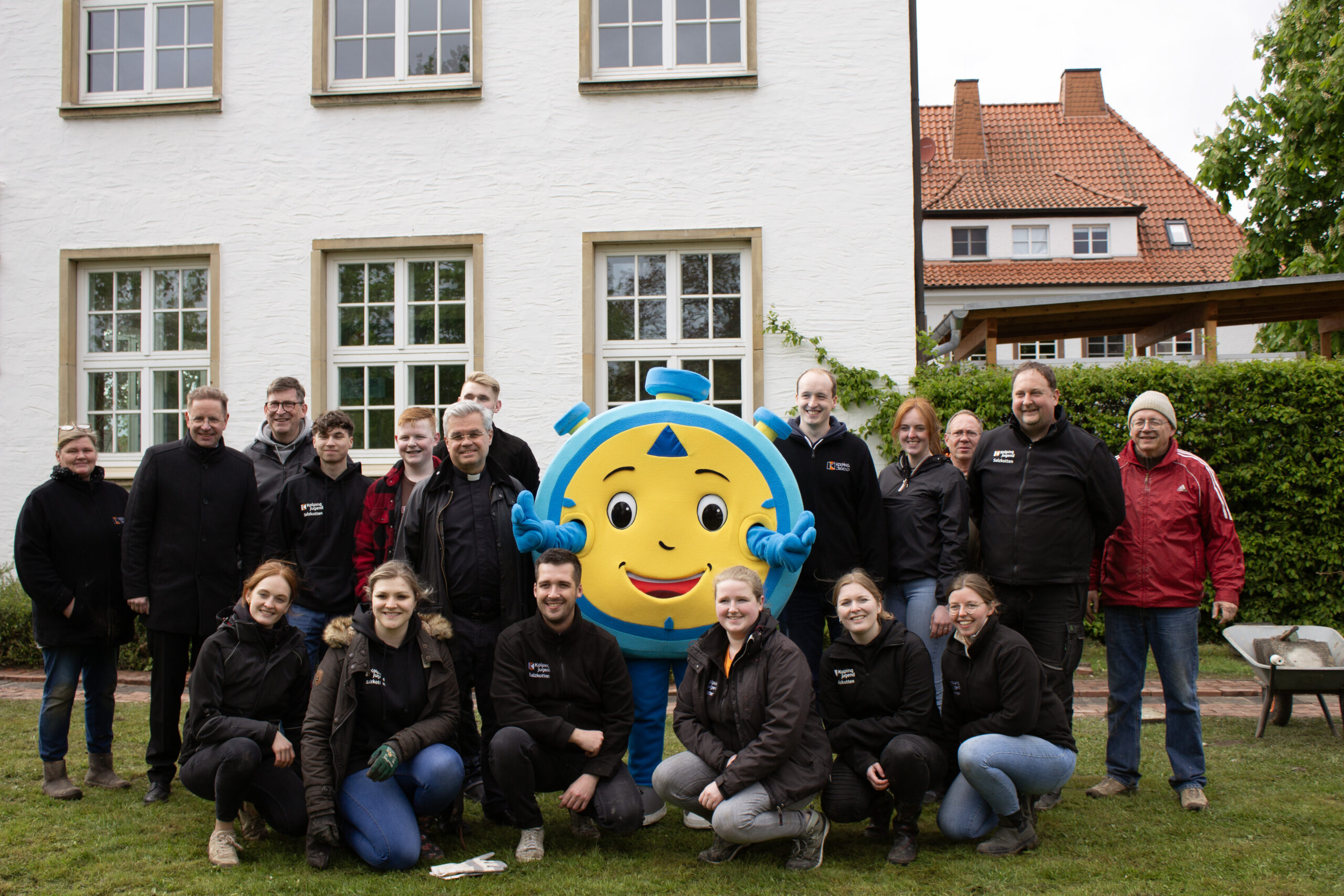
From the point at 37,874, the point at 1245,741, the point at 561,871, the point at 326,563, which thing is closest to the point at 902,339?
the point at 1245,741

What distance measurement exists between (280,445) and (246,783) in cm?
183

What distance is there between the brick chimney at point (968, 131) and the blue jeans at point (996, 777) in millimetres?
28506

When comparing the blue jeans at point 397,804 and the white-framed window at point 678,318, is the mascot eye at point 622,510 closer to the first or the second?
the blue jeans at point 397,804

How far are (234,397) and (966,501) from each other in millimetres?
6868

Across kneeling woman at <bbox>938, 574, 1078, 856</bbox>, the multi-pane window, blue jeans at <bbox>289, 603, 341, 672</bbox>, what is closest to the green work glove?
blue jeans at <bbox>289, 603, 341, 672</bbox>

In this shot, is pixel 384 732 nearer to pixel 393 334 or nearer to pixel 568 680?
pixel 568 680

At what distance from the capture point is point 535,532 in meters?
3.93

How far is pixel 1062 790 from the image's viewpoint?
4676 mm

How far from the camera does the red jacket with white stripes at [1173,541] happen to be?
4.44 metres

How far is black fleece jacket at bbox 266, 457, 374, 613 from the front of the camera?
4695mm

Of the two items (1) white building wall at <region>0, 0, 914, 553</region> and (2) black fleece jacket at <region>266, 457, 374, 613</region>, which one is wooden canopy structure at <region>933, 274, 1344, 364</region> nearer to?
(1) white building wall at <region>0, 0, 914, 553</region>

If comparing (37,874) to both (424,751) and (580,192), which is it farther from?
(580,192)

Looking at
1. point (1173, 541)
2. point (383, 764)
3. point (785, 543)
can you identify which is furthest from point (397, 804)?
point (1173, 541)

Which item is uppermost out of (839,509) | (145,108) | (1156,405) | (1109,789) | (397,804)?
(145,108)
